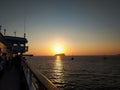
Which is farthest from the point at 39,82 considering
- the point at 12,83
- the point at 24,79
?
the point at 12,83

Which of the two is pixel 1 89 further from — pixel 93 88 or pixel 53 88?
pixel 93 88

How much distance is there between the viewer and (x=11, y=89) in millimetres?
7930

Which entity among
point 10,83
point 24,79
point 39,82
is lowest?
point 10,83

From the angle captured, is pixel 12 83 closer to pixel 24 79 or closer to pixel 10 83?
pixel 10 83

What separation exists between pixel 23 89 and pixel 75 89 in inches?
1273

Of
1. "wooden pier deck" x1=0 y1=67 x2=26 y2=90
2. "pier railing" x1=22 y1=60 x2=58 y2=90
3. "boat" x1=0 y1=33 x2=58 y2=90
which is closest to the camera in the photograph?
"pier railing" x1=22 y1=60 x2=58 y2=90

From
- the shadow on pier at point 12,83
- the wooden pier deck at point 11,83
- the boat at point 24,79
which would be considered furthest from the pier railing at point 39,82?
the wooden pier deck at point 11,83

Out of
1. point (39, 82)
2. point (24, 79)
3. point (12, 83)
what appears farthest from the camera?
point (12, 83)

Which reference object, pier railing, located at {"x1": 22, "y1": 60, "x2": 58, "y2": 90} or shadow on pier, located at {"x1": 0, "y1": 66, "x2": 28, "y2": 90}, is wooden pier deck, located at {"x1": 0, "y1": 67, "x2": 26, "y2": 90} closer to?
shadow on pier, located at {"x1": 0, "y1": 66, "x2": 28, "y2": 90}

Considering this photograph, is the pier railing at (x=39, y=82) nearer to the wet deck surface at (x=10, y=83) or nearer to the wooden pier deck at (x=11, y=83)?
the wooden pier deck at (x=11, y=83)

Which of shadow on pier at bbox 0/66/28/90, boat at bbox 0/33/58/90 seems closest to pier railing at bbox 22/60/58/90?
boat at bbox 0/33/58/90

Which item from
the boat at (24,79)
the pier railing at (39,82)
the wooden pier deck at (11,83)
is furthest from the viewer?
the wooden pier deck at (11,83)

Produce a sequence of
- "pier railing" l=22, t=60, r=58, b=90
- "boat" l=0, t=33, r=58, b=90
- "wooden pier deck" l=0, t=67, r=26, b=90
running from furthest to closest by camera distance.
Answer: "wooden pier deck" l=0, t=67, r=26, b=90
"boat" l=0, t=33, r=58, b=90
"pier railing" l=22, t=60, r=58, b=90

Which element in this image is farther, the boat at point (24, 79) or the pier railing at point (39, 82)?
the boat at point (24, 79)
